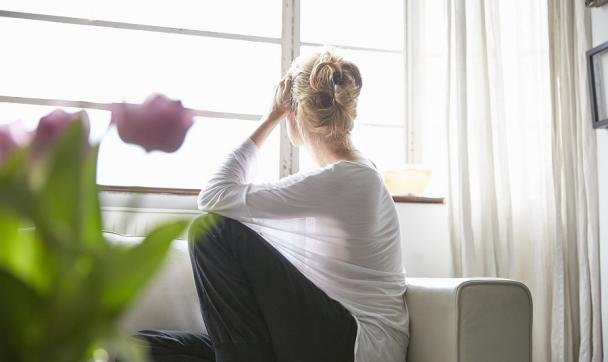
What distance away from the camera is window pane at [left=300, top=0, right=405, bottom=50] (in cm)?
312

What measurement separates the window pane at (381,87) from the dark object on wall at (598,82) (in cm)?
90

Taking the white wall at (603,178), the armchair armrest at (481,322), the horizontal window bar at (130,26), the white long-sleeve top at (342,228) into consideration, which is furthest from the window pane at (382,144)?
the armchair armrest at (481,322)

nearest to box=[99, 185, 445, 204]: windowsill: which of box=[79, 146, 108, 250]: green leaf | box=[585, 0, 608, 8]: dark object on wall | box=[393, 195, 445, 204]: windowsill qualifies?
box=[393, 195, 445, 204]: windowsill

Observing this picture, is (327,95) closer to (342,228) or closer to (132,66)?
(342,228)

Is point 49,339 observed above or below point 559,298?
above

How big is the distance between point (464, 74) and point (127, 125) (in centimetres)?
251

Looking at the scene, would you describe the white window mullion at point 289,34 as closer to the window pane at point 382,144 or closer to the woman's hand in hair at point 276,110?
the window pane at point 382,144

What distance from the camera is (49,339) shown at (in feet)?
1.01

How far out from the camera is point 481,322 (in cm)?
153

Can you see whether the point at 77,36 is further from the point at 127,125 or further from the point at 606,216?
the point at 127,125

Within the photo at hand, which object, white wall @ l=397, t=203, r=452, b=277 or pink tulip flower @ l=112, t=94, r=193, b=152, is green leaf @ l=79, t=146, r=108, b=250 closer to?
pink tulip flower @ l=112, t=94, r=193, b=152

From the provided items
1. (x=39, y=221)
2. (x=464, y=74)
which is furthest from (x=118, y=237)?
(x=39, y=221)

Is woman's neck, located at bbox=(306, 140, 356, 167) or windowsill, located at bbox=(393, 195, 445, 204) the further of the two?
windowsill, located at bbox=(393, 195, 445, 204)

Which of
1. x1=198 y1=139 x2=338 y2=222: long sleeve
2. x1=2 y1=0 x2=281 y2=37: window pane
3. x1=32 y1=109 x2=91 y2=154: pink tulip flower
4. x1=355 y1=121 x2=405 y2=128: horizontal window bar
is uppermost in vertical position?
x1=2 y1=0 x2=281 y2=37: window pane
